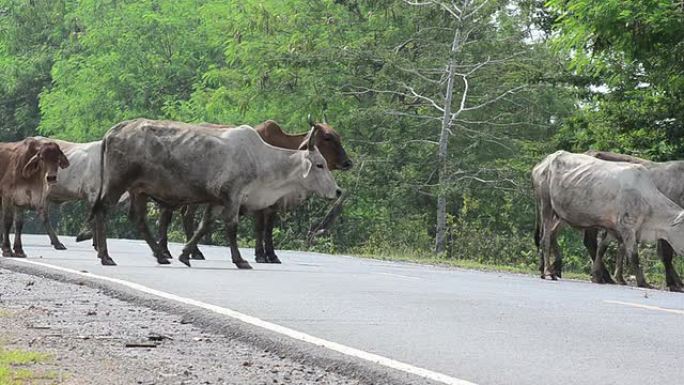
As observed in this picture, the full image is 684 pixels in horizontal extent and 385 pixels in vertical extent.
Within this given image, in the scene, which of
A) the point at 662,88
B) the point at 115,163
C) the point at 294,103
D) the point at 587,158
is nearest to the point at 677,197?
the point at 587,158

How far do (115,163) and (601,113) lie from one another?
13789mm

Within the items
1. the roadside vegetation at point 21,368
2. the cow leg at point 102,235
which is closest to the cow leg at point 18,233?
the cow leg at point 102,235

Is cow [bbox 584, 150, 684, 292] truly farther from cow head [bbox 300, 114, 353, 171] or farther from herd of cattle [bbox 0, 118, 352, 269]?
herd of cattle [bbox 0, 118, 352, 269]

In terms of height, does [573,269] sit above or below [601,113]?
below

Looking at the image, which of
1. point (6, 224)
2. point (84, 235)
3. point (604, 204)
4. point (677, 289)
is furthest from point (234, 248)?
point (84, 235)

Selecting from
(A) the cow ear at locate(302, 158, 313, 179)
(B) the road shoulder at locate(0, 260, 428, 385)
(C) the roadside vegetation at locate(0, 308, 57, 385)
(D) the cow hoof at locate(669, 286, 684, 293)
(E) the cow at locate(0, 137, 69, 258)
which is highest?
(A) the cow ear at locate(302, 158, 313, 179)

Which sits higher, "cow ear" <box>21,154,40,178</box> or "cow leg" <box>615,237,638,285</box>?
"cow ear" <box>21,154,40,178</box>

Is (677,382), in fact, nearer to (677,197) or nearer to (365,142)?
(677,197)

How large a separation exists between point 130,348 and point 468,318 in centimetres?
329

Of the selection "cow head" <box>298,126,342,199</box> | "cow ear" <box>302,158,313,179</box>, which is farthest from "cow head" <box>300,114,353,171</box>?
"cow ear" <box>302,158,313,179</box>

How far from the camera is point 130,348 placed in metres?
10.1

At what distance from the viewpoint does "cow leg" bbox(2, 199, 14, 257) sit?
21688 mm

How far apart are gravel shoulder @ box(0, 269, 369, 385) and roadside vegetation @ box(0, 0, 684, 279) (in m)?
14.5

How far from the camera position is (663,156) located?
2808 centimetres
